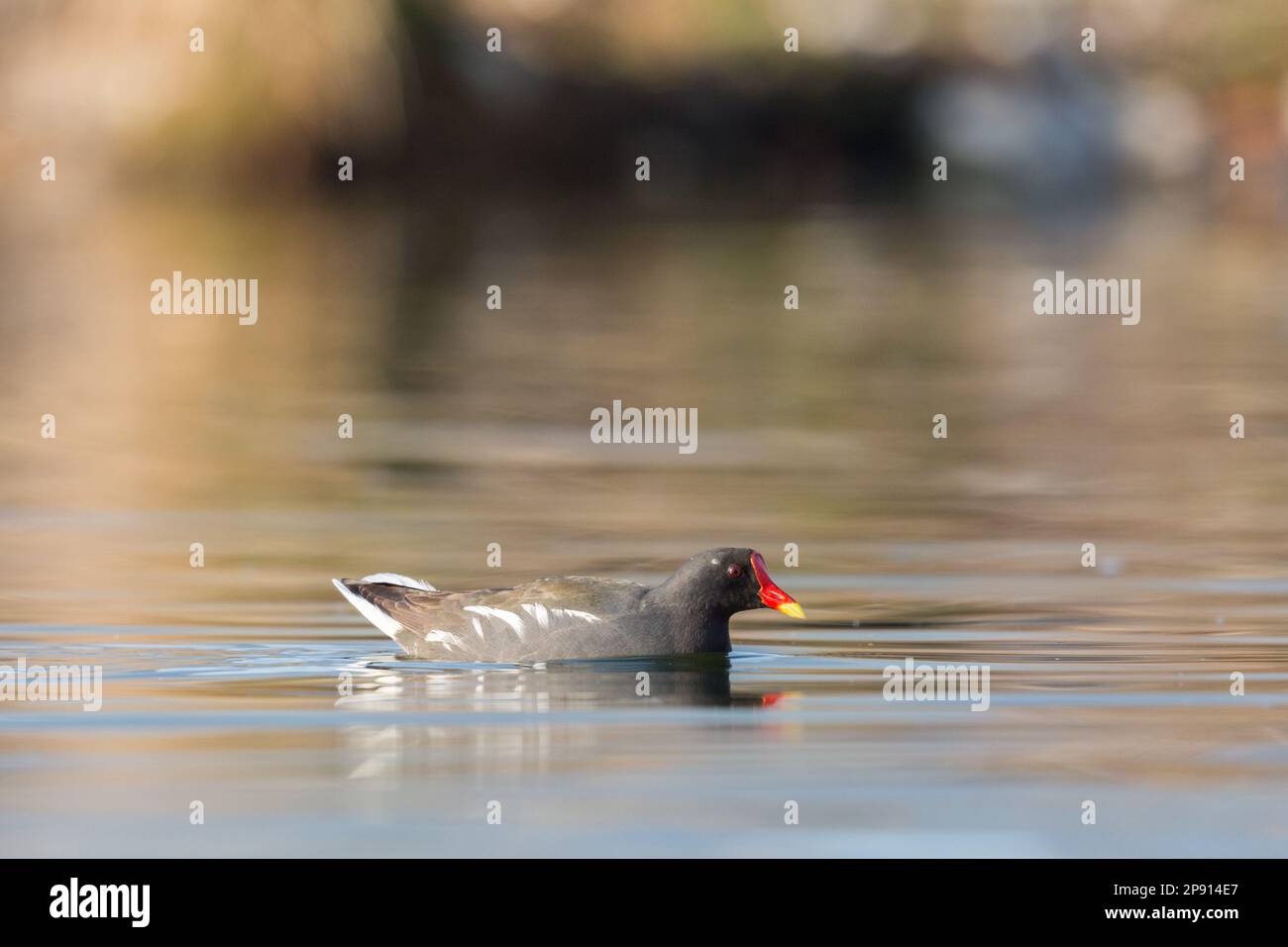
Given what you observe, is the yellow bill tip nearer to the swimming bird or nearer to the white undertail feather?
the swimming bird

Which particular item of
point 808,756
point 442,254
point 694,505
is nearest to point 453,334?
point 442,254

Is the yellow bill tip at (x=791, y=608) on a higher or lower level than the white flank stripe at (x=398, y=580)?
lower

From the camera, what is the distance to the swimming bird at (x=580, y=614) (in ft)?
29.1

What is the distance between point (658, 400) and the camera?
657 inches

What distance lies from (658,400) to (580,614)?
25.9ft

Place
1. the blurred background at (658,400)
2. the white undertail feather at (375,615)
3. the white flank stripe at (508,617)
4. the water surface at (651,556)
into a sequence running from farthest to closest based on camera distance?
the white undertail feather at (375,615) → the white flank stripe at (508,617) → the blurred background at (658,400) → the water surface at (651,556)

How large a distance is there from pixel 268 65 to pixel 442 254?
837 centimetres

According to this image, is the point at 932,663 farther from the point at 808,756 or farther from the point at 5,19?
the point at 5,19

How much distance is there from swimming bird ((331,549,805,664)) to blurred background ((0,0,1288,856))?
186 millimetres

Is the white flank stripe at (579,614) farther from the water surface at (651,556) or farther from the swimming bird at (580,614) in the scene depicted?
the water surface at (651,556)

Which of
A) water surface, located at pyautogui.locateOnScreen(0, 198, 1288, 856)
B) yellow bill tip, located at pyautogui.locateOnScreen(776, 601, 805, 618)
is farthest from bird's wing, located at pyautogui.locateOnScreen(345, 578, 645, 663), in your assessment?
yellow bill tip, located at pyautogui.locateOnScreen(776, 601, 805, 618)

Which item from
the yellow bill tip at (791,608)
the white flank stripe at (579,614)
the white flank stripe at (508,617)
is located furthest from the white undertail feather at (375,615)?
the yellow bill tip at (791,608)

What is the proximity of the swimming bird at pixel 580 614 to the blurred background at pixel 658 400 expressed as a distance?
0.19m

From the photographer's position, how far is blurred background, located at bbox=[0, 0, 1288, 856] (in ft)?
24.1
